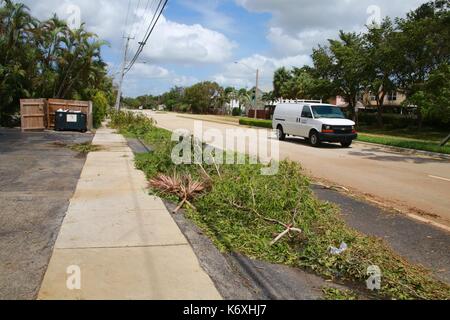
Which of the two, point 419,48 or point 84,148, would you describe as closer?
point 84,148

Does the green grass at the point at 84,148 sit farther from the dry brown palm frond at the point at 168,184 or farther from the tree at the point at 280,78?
the tree at the point at 280,78

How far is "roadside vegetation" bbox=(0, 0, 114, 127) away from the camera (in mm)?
21984

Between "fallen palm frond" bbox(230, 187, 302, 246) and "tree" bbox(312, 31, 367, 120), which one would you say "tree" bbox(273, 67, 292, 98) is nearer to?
"tree" bbox(312, 31, 367, 120)

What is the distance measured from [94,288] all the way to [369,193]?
21.6 feet

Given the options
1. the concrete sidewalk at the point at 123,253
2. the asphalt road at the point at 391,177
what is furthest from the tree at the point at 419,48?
the concrete sidewalk at the point at 123,253

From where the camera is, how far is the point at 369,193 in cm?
889

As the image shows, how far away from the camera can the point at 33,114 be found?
840 inches

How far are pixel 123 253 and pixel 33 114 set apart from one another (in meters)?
18.9

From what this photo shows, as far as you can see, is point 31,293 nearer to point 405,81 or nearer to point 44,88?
point 44,88

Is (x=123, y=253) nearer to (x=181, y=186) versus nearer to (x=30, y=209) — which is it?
(x=30, y=209)

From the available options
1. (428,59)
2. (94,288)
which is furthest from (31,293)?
(428,59)

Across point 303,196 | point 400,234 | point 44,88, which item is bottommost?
point 400,234

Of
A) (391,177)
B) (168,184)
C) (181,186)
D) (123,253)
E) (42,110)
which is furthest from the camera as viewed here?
(42,110)

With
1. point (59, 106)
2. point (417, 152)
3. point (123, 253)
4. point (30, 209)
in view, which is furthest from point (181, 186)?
point (59, 106)
